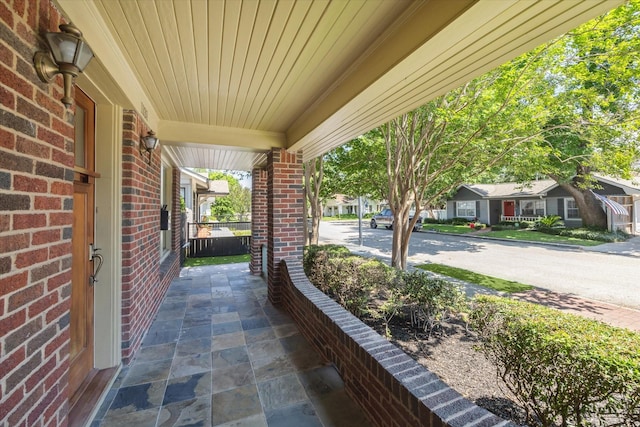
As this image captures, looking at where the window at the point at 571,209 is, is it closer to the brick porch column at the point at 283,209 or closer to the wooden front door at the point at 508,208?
the wooden front door at the point at 508,208

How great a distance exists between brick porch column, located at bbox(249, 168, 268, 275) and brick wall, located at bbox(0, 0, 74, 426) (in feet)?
16.2

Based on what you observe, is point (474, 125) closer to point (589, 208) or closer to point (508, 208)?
point (589, 208)

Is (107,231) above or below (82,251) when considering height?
above

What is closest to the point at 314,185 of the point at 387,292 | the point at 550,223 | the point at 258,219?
the point at 258,219

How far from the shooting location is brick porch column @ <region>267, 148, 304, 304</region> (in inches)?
169

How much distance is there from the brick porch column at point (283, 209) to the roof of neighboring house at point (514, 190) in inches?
706

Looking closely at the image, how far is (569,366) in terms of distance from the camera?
1.64 meters

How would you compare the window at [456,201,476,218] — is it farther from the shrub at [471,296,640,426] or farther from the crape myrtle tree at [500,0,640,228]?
the shrub at [471,296,640,426]

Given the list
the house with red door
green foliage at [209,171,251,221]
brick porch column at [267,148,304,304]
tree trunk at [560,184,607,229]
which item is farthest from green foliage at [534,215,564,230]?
green foliage at [209,171,251,221]

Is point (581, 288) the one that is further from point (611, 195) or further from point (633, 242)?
point (611, 195)

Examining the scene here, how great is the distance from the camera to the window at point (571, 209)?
17125 mm

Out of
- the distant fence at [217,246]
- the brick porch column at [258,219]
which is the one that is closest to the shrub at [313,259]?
the brick porch column at [258,219]

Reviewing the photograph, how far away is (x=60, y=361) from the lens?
1439 mm

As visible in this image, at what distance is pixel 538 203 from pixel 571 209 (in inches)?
87.0
